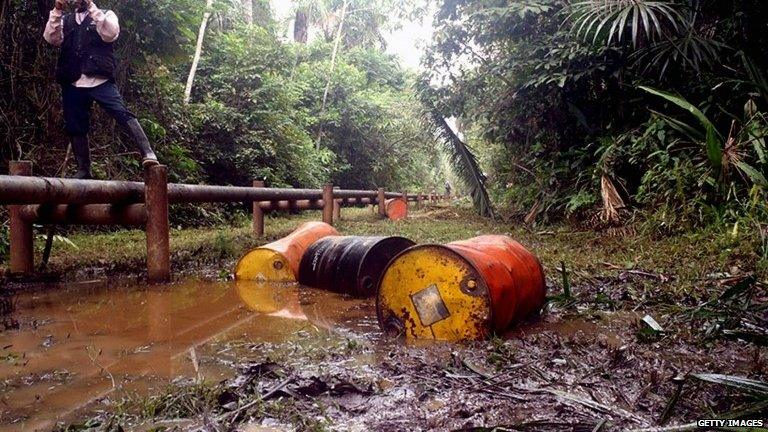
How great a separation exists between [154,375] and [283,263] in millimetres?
1881

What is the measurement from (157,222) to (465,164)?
6.48m

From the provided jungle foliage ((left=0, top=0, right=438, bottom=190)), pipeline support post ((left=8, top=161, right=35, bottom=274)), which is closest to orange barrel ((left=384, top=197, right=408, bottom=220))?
jungle foliage ((left=0, top=0, right=438, bottom=190))

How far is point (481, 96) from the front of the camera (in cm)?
876

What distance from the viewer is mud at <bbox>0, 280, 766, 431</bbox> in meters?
1.22

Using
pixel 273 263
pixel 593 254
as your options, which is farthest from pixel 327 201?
pixel 593 254

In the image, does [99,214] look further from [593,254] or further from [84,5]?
[593,254]

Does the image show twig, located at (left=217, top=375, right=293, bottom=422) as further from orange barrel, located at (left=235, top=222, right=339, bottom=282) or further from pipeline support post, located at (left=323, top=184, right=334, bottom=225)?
pipeline support post, located at (left=323, top=184, right=334, bottom=225)

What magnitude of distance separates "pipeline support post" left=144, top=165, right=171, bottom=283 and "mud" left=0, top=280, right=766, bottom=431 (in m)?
0.74

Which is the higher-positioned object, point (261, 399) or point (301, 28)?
point (301, 28)

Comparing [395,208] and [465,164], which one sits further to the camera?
[395,208]

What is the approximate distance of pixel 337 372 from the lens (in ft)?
5.20

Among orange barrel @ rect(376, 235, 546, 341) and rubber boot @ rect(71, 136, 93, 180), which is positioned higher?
rubber boot @ rect(71, 136, 93, 180)

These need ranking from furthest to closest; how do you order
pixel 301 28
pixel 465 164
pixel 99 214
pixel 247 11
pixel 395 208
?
pixel 301 28 → pixel 247 11 → pixel 395 208 → pixel 465 164 → pixel 99 214

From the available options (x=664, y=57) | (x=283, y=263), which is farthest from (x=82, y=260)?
(x=664, y=57)
